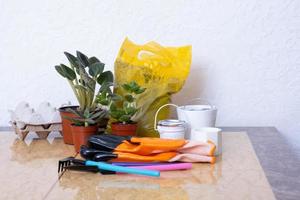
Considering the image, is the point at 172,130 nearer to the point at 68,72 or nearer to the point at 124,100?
the point at 124,100

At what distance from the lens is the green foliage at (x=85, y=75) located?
0.99 metres

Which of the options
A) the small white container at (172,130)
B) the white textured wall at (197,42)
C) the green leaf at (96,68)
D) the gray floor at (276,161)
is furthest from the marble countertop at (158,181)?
the white textured wall at (197,42)

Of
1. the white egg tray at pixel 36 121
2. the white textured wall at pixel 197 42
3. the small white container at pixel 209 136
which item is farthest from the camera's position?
the white textured wall at pixel 197 42

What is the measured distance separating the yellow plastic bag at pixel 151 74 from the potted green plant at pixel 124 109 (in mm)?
56

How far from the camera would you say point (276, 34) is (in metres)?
1.27

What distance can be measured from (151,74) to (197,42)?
25 centimetres

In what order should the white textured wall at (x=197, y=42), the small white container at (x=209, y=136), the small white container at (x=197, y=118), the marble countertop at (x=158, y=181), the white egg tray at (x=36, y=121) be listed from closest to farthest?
1. the marble countertop at (x=158, y=181)
2. the small white container at (x=209, y=136)
3. the small white container at (x=197, y=118)
4. the white egg tray at (x=36, y=121)
5. the white textured wall at (x=197, y=42)

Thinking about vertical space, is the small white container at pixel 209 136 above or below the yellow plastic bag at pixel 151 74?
below

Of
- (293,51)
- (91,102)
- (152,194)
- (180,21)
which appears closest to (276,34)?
(293,51)

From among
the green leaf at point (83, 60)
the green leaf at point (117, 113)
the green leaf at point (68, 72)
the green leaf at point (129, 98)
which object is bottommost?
the green leaf at point (117, 113)

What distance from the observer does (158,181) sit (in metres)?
0.80

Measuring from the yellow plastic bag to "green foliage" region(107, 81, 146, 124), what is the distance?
53mm

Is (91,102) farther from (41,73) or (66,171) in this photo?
(41,73)

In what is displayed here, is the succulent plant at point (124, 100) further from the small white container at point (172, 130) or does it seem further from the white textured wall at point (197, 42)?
the white textured wall at point (197, 42)
